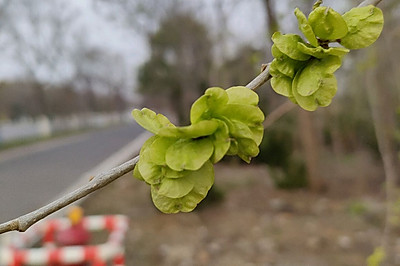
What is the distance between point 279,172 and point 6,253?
530 cm

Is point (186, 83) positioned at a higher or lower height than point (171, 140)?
lower

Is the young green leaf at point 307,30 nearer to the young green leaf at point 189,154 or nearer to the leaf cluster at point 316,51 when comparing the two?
the leaf cluster at point 316,51

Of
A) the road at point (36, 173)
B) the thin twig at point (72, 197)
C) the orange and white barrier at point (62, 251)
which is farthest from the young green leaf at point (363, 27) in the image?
the road at point (36, 173)

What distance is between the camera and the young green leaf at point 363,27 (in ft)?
1.42

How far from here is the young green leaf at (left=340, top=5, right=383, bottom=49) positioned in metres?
0.43

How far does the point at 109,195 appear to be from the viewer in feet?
20.9

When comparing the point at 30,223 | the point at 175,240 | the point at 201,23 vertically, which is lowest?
the point at 175,240

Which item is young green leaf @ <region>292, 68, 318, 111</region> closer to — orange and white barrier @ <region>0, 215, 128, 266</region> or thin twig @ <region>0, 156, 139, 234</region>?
thin twig @ <region>0, 156, 139, 234</region>

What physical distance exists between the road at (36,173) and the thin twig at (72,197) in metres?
4.74

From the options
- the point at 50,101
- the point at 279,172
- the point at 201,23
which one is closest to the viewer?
the point at 279,172

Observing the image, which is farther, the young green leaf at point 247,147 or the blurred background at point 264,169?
the blurred background at point 264,169

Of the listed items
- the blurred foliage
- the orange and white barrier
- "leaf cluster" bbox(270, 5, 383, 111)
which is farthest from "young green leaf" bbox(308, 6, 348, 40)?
the blurred foliage

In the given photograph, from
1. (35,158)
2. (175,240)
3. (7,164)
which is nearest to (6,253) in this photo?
(175,240)

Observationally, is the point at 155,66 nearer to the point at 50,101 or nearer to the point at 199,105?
the point at 50,101
